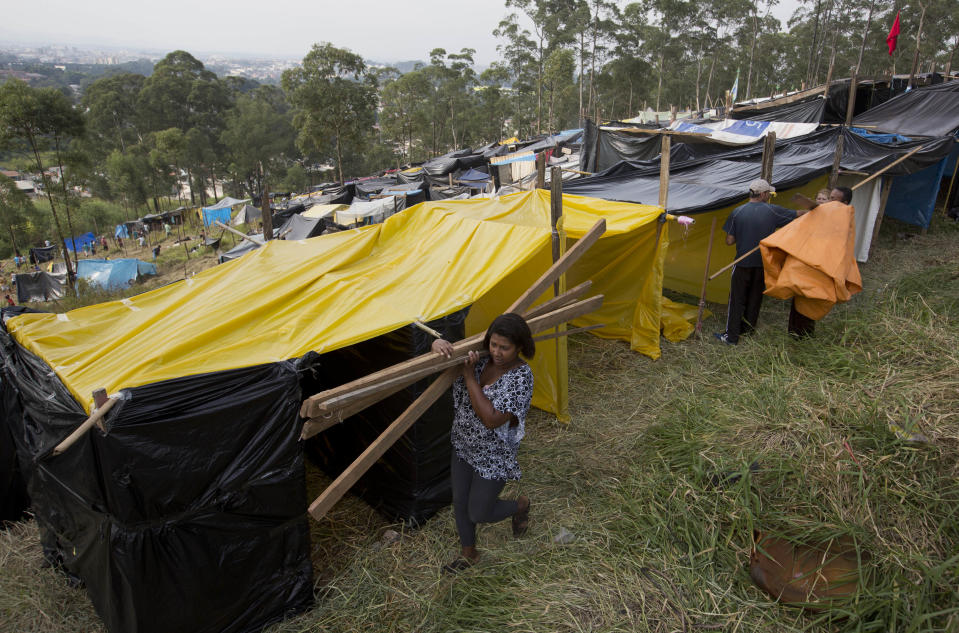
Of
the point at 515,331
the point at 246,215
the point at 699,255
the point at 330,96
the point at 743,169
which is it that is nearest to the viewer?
the point at 515,331

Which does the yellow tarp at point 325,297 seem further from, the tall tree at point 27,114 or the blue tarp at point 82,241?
the blue tarp at point 82,241

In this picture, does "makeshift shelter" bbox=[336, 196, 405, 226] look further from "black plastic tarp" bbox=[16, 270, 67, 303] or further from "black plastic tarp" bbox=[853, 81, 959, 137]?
"black plastic tarp" bbox=[853, 81, 959, 137]

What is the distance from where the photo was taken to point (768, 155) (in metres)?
5.75

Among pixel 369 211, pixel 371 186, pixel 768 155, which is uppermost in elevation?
pixel 768 155

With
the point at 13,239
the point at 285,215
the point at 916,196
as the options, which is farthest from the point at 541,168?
Answer: the point at 13,239

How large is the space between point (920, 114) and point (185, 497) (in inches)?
545

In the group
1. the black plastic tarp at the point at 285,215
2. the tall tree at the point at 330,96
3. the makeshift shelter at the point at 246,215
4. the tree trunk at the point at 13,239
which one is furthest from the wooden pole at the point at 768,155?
the tree trunk at the point at 13,239

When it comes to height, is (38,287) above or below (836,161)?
below

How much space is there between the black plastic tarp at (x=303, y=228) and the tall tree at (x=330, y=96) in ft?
36.4

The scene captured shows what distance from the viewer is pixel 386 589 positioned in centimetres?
290

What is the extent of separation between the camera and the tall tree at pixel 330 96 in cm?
2564

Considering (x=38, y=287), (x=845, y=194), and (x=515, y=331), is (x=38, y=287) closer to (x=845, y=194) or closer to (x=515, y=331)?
(x=515, y=331)

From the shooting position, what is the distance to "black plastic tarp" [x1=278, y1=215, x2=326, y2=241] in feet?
57.5

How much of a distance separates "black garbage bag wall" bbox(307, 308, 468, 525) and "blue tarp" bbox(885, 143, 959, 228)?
906 centimetres
